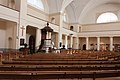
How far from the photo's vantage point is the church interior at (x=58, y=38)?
3.57m

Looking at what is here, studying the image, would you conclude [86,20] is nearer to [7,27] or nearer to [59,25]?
[59,25]

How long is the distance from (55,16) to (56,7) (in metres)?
1.37

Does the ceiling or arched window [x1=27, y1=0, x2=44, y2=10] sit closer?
arched window [x1=27, y1=0, x2=44, y2=10]

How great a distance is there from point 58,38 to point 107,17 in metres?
12.2

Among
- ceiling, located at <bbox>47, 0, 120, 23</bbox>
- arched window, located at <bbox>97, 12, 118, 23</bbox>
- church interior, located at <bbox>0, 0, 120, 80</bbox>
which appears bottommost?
church interior, located at <bbox>0, 0, 120, 80</bbox>

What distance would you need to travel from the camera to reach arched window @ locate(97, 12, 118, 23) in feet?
100

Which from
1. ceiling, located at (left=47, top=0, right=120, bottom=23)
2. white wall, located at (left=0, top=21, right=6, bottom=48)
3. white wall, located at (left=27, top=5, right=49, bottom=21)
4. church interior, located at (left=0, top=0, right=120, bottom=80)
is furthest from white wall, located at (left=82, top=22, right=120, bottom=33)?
white wall, located at (left=0, top=21, right=6, bottom=48)

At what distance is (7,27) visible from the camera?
55.6ft

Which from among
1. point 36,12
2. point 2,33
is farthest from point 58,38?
point 2,33

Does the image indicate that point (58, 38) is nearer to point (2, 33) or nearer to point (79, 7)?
point (79, 7)

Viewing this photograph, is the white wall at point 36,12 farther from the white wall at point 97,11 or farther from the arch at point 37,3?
the white wall at point 97,11

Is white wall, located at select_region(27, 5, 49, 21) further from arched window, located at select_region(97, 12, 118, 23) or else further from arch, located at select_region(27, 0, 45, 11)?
arched window, located at select_region(97, 12, 118, 23)

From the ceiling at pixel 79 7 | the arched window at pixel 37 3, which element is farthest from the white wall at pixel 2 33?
the ceiling at pixel 79 7

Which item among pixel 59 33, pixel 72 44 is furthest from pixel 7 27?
pixel 72 44
